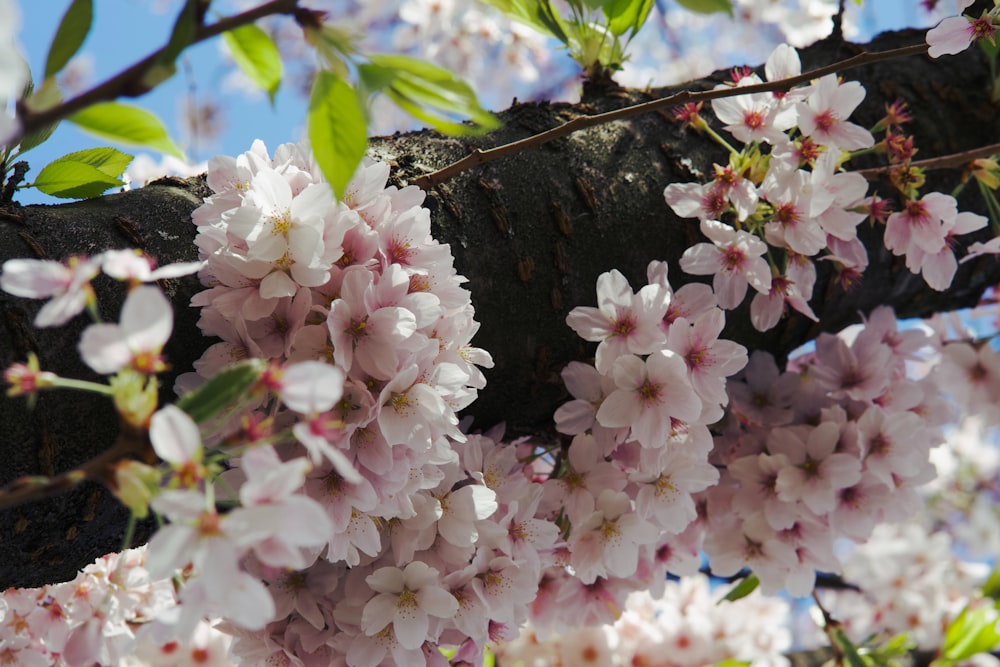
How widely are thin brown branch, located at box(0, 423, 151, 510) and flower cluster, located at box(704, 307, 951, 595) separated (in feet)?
2.68

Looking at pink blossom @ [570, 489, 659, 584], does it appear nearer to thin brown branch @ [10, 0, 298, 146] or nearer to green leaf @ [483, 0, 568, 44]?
green leaf @ [483, 0, 568, 44]

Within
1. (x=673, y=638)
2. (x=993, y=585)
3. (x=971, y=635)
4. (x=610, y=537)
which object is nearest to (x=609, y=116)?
(x=610, y=537)

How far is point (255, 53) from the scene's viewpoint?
56 centimetres

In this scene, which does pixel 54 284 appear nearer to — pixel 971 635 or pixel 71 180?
pixel 71 180

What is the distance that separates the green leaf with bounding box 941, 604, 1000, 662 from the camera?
182 centimetres

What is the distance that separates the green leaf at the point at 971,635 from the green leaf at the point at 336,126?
1.84m

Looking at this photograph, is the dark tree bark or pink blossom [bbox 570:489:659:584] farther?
pink blossom [bbox 570:489:659:584]

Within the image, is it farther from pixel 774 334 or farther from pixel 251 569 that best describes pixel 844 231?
pixel 251 569

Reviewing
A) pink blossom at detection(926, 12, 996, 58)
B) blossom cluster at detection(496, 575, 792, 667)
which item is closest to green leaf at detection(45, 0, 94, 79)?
Result: pink blossom at detection(926, 12, 996, 58)

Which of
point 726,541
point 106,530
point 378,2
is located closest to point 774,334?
point 726,541

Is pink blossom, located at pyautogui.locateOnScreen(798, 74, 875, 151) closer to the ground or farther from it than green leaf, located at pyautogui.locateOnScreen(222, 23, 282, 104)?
farther from it

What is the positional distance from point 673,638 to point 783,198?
1342 mm

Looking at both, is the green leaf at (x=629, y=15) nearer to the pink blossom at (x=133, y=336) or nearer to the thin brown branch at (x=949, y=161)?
the thin brown branch at (x=949, y=161)

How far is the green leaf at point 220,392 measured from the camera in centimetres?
49
